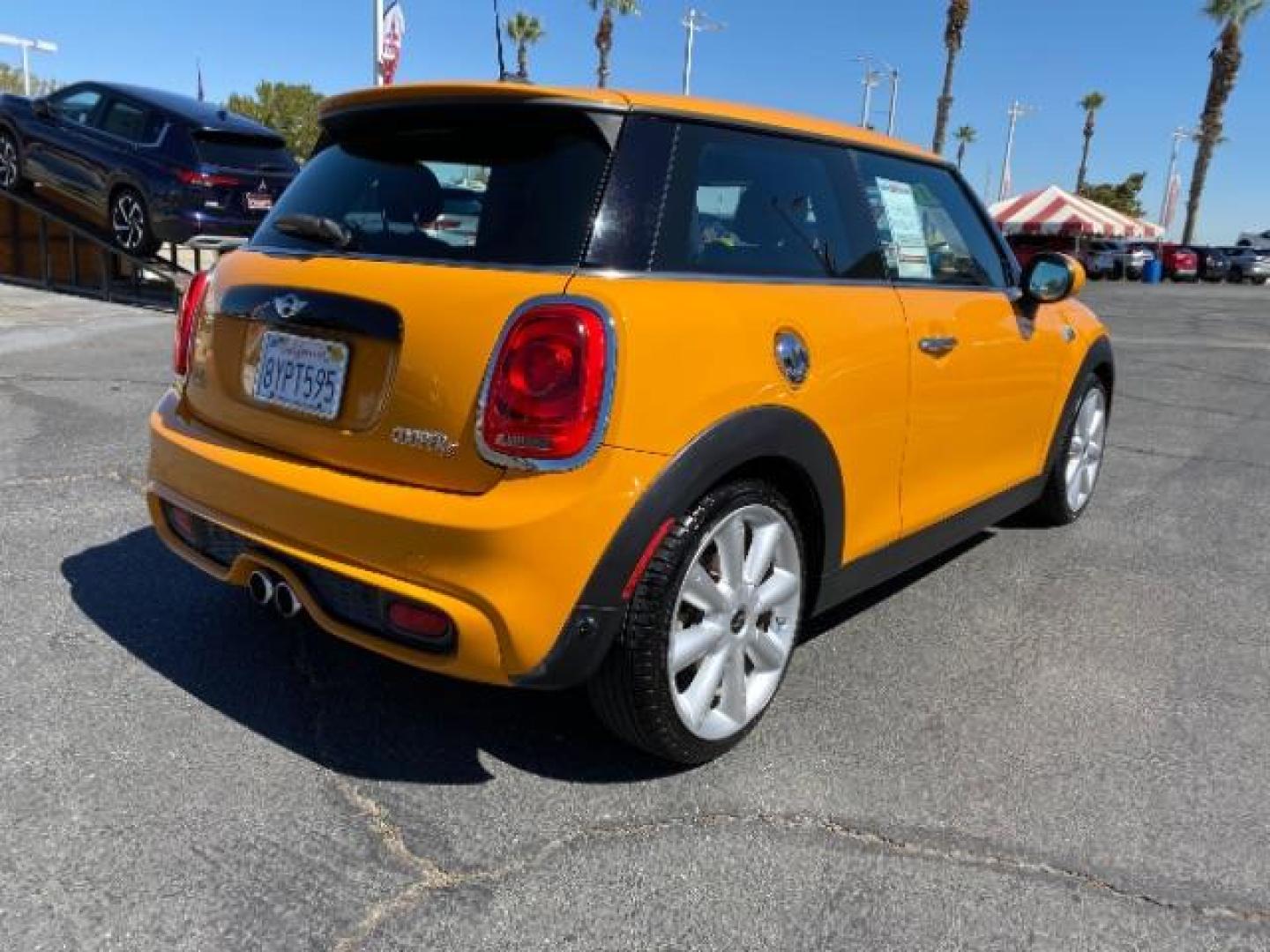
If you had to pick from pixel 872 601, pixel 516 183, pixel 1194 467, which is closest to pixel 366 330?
pixel 516 183

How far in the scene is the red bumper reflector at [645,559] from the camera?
225 cm

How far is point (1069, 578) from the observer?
4.21 m

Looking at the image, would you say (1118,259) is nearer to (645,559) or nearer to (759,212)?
(759,212)

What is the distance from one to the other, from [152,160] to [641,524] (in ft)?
30.7

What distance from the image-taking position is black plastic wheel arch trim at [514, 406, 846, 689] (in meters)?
2.22

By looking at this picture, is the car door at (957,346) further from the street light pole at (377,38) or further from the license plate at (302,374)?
the street light pole at (377,38)

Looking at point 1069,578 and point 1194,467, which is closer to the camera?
point 1069,578

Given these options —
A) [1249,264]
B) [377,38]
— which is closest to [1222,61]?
[1249,264]

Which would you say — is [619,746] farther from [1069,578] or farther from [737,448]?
[1069,578]

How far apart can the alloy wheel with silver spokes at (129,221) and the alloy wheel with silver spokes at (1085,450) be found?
8.80 m

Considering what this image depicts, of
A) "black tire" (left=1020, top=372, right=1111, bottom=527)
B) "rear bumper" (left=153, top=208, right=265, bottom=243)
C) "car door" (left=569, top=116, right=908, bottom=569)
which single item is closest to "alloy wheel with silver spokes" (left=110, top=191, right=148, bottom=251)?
"rear bumper" (left=153, top=208, right=265, bottom=243)

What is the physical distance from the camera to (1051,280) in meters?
3.88

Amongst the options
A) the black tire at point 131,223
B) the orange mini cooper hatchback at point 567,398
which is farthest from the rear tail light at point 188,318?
the black tire at point 131,223

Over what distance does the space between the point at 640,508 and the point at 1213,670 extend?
88.2 inches
